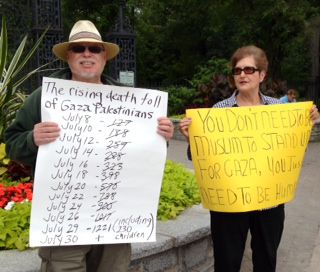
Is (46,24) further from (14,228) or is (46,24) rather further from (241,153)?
(241,153)

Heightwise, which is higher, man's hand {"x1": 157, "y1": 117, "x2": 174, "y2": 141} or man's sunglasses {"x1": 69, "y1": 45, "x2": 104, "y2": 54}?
man's sunglasses {"x1": 69, "y1": 45, "x2": 104, "y2": 54}

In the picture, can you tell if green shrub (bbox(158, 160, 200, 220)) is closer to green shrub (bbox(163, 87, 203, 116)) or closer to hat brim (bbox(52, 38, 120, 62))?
hat brim (bbox(52, 38, 120, 62))

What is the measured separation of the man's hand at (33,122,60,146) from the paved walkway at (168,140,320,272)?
253cm

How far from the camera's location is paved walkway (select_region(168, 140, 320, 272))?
14.2 feet

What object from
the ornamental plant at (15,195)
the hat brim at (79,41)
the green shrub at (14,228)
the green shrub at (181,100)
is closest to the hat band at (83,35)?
the hat brim at (79,41)

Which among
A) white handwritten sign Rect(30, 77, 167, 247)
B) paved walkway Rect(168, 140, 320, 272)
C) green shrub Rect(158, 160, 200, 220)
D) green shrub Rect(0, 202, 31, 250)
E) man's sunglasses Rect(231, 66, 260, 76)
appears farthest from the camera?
paved walkway Rect(168, 140, 320, 272)

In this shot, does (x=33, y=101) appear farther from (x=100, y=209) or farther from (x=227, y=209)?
(x=227, y=209)

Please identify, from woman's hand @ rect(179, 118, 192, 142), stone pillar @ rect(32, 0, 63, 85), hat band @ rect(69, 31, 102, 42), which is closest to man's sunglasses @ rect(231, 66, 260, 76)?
woman's hand @ rect(179, 118, 192, 142)

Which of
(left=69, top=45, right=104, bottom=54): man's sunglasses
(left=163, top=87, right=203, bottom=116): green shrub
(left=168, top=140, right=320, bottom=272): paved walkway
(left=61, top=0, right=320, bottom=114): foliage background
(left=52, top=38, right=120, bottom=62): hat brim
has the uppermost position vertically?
(left=61, top=0, right=320, bottom=114): foliage background

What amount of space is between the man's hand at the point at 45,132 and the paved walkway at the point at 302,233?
2.53 metres

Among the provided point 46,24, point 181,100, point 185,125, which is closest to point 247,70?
point 185,125

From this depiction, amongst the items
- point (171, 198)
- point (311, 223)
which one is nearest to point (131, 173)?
point (171, 198)

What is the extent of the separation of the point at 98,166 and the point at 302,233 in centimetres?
342

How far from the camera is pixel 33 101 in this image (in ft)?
7.83
